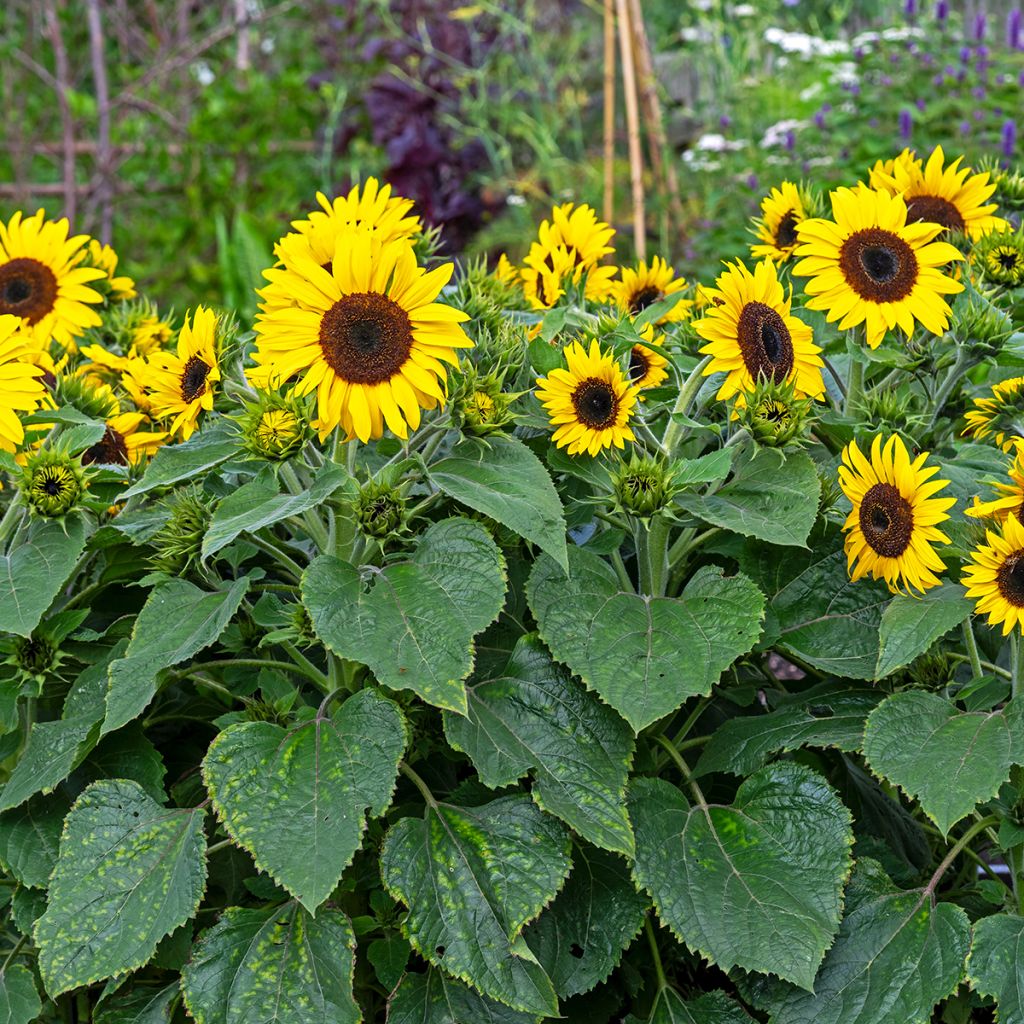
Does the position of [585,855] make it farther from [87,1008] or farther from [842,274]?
[842,274]

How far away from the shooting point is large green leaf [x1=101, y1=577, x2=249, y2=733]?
1607 mm

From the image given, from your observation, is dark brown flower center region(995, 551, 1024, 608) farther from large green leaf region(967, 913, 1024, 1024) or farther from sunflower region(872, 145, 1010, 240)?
sunflower region(872, 145, 1010, 240)

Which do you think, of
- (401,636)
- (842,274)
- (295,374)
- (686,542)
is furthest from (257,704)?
(842,274)

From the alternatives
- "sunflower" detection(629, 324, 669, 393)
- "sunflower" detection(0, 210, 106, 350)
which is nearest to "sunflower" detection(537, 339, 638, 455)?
"sunflower" detection(629, 324, 669, 393)

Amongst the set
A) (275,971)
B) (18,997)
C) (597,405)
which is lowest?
(18,997)

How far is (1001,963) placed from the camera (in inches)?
61.5

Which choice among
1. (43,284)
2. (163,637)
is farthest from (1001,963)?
(43,284)

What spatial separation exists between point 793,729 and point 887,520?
0.30 meters

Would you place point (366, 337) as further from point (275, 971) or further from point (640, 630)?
point (275, 971)

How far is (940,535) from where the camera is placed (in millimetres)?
1680

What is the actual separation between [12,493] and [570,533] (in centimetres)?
96

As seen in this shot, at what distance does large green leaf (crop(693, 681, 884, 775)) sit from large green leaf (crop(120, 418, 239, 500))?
0.76m

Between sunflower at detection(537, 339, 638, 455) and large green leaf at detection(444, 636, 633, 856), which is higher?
sunflower at detection(537, 339, 638, 455)

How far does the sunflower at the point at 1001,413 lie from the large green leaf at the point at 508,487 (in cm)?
66
